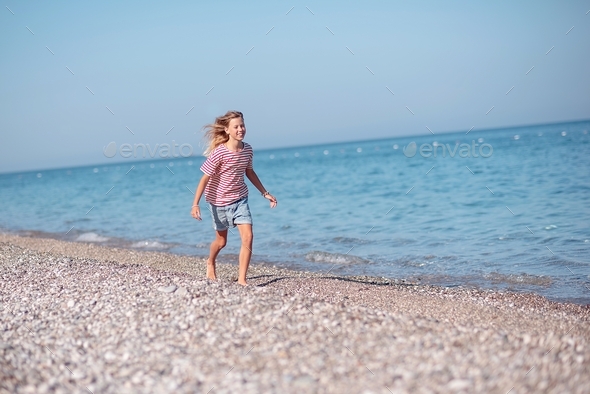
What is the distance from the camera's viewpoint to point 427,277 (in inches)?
355

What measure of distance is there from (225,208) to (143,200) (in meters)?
19.0

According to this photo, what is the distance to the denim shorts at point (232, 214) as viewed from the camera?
22.8ft

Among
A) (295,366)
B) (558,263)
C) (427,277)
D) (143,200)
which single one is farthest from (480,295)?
(143,200)

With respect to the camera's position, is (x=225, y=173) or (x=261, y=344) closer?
(x=261, y=344)

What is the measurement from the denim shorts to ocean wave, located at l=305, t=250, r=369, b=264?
3777 mm

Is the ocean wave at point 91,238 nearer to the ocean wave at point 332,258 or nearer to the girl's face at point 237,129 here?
the ocean wave at point 332,258

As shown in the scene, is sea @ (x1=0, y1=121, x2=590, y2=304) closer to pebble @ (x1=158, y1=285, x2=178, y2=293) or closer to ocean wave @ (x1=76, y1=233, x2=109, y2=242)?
ocean wave @ (x1=76, y1=233, x2=109, y2=242)

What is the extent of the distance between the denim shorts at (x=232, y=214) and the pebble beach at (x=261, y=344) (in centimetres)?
91

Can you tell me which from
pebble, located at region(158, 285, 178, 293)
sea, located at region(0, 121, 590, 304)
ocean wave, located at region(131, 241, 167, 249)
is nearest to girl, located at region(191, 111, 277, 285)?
pebble, located at region(158, 285, 178, 293)

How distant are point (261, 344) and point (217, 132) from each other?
3.44 meters

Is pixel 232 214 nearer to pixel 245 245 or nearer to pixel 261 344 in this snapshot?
pixel 245 245

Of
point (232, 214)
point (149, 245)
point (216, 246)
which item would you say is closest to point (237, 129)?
point (232, 214)

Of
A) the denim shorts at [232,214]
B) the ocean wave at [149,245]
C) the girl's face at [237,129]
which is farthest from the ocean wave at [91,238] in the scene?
the girl's face at [237,129]

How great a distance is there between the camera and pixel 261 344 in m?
4.26
